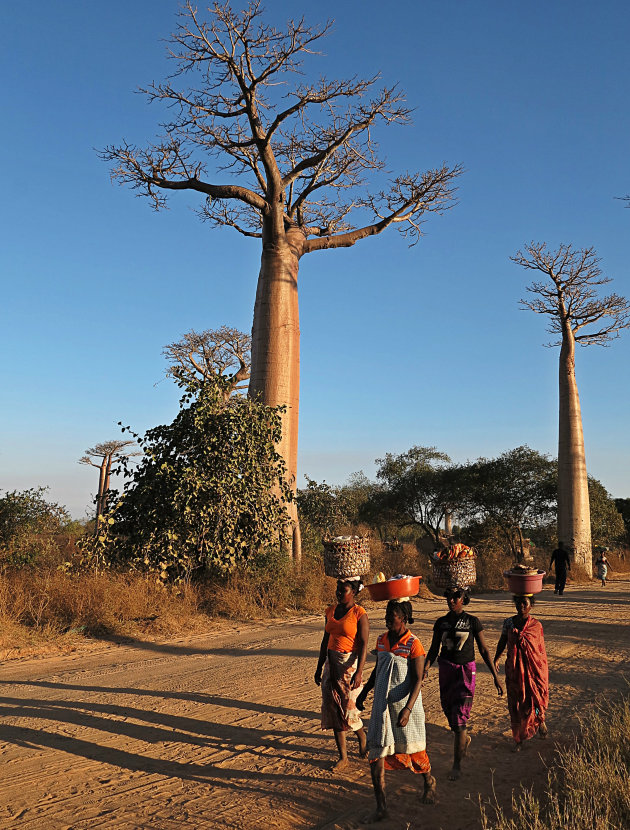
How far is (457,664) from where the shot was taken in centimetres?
405

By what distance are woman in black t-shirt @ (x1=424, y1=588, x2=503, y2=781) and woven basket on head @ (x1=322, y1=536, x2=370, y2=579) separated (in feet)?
1.93

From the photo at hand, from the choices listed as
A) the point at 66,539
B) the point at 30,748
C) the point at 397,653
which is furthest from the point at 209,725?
the point at 66,539

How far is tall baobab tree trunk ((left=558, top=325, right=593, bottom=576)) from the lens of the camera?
21.0 metres

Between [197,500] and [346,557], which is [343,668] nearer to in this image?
[346,557]

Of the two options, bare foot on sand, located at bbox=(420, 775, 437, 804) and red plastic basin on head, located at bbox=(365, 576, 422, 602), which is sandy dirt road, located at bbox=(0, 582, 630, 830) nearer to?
bare foot on sand, located at bbox=(420, 775, 437, 804)

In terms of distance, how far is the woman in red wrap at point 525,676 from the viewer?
4.21m

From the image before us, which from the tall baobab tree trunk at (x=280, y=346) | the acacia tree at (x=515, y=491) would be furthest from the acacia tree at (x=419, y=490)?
the tall baobab tree trunk at (x=280, y=346)

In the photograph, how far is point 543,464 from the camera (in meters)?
25.9

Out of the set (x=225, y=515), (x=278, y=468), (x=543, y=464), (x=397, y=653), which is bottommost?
(x=397, y=653)

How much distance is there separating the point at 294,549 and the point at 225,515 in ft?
7.24

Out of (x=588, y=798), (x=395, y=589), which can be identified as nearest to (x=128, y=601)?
(x=395, y=589)

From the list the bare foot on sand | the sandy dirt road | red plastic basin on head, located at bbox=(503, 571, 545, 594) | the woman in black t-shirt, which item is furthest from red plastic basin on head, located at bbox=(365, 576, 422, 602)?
red plastic basin on head, located at bbox=(503, 571, 545, 594)

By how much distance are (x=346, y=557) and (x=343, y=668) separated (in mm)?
698

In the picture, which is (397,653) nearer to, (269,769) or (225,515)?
(269,769)
